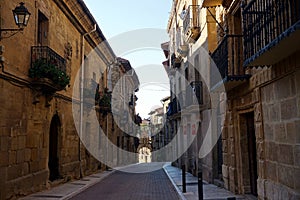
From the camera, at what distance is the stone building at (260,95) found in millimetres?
5219

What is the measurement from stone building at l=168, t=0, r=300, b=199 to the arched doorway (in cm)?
562

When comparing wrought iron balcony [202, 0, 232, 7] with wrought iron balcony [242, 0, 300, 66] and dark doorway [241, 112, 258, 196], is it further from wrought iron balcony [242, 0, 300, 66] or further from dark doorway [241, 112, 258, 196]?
dark doorway [241, 112, 258, 196]

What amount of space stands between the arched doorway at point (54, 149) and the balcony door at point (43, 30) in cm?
269

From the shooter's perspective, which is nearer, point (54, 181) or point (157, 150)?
point (54, 181)

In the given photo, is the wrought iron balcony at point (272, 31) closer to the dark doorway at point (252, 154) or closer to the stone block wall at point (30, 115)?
the dark doorway at point (252, 154)

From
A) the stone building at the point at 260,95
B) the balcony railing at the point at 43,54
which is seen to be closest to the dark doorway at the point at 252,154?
the stone building at the point at 260,95

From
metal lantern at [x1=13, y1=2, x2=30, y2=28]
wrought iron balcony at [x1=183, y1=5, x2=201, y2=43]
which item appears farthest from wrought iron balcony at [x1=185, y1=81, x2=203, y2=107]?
metal lantern at [x1=13, y1=2, x2=30, y2=28]

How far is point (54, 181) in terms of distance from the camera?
11.4 meters

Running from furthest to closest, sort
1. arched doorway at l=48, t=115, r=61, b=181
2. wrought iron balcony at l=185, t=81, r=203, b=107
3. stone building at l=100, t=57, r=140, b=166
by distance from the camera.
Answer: stone building at l=100, t=57, r=140, b=166 < wrought iron balcony at l=185, t=81, r=203, b=107 < arched doorway at l=48, t=115, r=61, b=181

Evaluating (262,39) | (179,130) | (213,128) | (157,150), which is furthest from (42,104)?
(157,150)

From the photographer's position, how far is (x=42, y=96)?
10383 mm

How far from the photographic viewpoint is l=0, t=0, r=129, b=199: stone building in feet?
27.1

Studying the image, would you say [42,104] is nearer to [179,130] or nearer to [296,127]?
[296,127]

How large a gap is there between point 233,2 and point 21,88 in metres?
6.03
